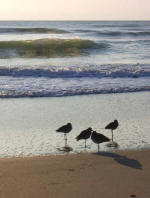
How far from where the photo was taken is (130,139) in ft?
25.0

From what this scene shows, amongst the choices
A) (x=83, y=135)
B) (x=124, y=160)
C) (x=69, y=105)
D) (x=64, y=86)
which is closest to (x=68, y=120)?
(x=69, y=105)

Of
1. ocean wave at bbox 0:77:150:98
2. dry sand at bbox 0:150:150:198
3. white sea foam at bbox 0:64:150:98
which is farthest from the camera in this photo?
white sea foam at bbox 0:64:150:98

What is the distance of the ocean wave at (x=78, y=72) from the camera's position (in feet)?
49.4

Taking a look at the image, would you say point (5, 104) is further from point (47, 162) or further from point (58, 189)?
point (58, 189)

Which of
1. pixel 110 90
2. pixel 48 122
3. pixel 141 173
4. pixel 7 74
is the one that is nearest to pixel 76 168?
pixel 141 173

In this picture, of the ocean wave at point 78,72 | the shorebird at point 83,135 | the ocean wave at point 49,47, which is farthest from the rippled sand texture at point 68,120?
the ocean wave at point 49,47

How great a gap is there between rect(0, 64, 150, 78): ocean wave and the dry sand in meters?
8.32

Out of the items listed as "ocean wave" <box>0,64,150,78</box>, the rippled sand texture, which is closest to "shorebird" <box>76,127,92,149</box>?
the rippled sand texture

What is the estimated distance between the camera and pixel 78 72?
50.7 ft

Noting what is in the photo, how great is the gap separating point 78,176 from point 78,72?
32.0ft

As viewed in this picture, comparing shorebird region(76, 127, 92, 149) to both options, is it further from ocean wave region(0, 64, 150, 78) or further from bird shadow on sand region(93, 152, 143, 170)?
ocean wave region(0, 64, 150, 78)

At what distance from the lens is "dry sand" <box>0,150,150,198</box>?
5.42 metres

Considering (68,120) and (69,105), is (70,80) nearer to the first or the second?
(69,105)

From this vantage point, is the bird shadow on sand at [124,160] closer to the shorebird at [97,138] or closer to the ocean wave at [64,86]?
the shorebird at [97,138]
